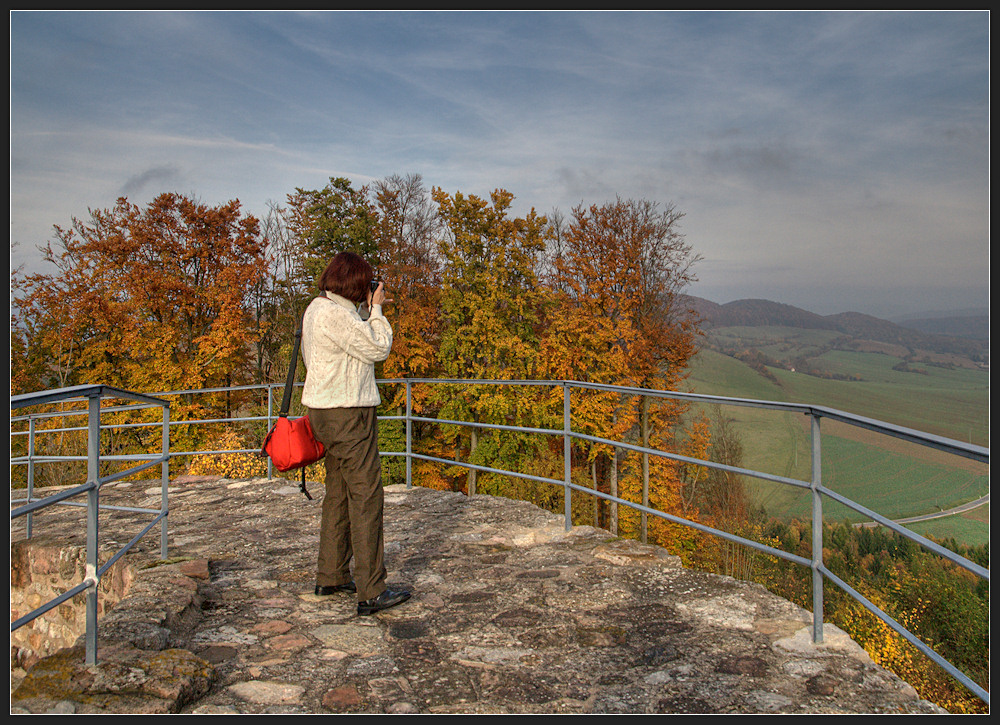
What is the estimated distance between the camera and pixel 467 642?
3219 millimetres

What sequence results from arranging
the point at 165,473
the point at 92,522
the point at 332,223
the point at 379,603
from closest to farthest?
1. the point at 92,522
2. the point at 379,603
3. the point at 165,473
4. the point at 332,223

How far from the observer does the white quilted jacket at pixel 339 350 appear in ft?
11.3

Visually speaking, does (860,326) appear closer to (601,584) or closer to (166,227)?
(166,227)

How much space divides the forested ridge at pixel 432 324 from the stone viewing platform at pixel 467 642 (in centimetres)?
1417

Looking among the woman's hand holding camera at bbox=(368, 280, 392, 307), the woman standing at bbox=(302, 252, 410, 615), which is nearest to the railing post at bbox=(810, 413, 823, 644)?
the woman standing at bbox=(302, 252, 410, 615)

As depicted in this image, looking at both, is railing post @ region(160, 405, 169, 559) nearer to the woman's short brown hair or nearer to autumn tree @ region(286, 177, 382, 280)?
the woman's short brown hair

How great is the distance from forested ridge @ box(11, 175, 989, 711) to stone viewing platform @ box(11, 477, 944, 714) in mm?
14168

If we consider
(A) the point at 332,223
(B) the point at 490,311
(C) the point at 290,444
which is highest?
(A) the point at 332,223

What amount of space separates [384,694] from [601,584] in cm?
171

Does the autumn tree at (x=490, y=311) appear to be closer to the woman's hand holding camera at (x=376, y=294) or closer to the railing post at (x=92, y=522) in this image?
the woman's hand holding camera at (x=376, y=294)

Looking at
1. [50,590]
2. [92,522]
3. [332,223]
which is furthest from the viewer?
[332,223]

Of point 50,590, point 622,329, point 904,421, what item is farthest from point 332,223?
point 904,421

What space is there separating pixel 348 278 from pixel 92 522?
1.64 meters

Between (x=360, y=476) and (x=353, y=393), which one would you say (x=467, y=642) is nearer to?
(x=360, y=476)
